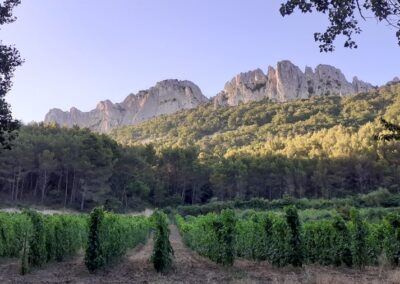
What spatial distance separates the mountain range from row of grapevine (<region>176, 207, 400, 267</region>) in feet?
397

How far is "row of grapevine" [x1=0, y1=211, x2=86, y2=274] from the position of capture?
14.1 m

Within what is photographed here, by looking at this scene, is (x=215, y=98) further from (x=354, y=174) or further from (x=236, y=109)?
(x=354, y=174)

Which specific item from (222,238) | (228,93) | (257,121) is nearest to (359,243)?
(222,238)

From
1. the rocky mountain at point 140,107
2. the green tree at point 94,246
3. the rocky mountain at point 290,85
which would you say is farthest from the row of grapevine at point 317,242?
the rocky mountain at point 140,107

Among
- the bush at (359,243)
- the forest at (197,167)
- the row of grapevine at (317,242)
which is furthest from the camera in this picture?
the forest at (197,167)

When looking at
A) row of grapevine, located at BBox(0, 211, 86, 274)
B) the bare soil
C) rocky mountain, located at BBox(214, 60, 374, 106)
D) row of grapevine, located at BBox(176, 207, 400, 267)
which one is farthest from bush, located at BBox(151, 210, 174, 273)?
rocky mountain, located at BBox(214, 60, 374, 106)

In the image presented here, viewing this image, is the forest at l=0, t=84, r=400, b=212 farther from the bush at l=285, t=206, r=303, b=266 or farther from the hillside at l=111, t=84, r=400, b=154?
the bush at l=285, t=206, r=303, b=266

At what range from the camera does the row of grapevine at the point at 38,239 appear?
14102mm

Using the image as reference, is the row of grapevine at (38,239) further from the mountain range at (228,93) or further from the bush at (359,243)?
the mountain range at (228,93)

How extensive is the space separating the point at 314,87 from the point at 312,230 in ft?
434

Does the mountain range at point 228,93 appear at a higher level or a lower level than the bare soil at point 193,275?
higher

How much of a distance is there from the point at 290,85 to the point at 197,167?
81.9 m

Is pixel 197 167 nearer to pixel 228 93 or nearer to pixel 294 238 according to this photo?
pixel 294 238

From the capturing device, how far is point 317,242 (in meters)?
16.0
